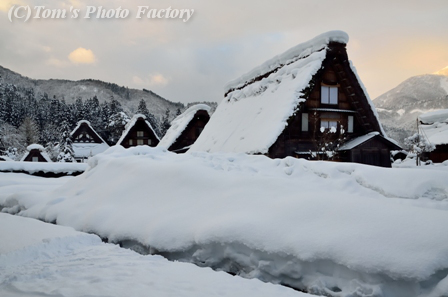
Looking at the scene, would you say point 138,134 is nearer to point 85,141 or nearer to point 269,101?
point 85,141

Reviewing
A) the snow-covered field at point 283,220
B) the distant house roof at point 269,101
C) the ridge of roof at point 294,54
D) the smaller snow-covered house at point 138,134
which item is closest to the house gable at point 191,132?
the ridge of roof at point 294,54

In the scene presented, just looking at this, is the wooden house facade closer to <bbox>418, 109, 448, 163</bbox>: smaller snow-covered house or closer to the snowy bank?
the snowy bank

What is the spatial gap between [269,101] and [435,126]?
17939mm

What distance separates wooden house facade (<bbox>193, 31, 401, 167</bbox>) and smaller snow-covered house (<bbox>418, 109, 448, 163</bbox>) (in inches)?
399

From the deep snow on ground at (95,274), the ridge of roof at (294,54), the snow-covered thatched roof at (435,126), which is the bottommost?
the deep snow on ground at (95,274)

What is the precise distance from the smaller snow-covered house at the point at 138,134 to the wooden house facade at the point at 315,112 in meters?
16.3

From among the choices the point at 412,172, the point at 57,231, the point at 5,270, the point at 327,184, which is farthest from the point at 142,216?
the point at 412,172

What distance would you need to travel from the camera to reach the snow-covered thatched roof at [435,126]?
20.5m

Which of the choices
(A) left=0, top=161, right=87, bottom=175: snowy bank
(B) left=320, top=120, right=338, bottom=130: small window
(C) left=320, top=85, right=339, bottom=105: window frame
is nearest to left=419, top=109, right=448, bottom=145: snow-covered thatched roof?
(B) left=320, top=120, right=338, bottom=130: small window

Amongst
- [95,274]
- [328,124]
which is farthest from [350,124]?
[95,274]

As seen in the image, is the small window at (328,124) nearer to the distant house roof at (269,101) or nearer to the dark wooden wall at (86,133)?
the distant house roof at (269,101)

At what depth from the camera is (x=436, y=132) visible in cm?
2180

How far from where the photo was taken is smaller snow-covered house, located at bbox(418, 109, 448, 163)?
66.5 feet

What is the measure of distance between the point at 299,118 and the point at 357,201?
10113 mm
